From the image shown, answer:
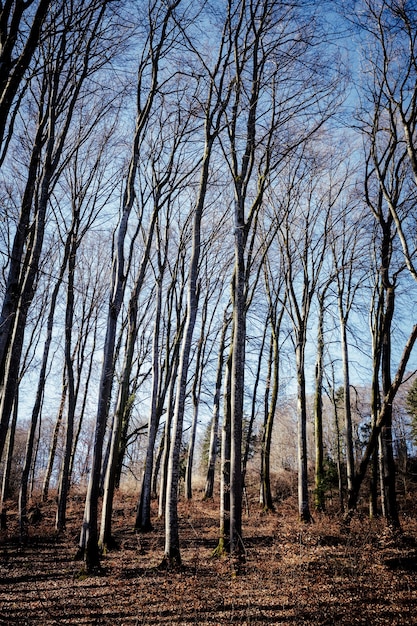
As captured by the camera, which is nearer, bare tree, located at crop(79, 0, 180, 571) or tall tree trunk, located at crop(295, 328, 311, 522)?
bare tree, located at crop(79, 0, 180, 571)

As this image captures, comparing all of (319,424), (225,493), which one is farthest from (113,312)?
(319,424)

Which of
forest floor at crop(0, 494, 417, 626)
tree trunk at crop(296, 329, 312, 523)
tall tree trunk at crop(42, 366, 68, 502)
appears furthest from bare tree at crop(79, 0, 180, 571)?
tall tree trunk at crop(42, 366, 68, 502)

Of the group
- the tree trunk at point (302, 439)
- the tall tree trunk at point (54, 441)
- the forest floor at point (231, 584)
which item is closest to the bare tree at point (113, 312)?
the forest floor at point (231, 584)

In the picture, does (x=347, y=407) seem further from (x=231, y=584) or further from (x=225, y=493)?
(x=231, y=584)

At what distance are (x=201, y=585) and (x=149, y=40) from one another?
418 inches

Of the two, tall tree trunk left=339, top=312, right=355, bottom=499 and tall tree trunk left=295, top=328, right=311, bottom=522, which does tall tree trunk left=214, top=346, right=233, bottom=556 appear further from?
tall tree trunk left=339, top=312, right=355, bottom=499

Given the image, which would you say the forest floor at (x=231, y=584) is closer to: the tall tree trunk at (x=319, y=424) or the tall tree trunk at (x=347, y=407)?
the tall tree trunk at (x=319, y=424)

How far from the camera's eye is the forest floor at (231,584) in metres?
4.82

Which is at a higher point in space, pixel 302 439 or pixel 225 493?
pixel 302 439

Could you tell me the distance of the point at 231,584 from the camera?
592cm

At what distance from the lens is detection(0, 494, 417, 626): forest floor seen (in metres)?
4.82

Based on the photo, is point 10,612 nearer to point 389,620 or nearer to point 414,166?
point 389,620

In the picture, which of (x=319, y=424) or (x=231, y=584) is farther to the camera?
(x=319, y=424)

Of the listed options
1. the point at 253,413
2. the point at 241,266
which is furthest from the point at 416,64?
the point at 253,413
